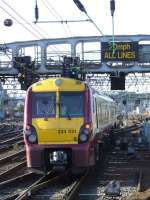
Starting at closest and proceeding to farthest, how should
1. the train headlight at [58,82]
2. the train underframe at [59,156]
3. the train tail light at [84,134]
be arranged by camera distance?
the train underframe at [59,156], the train tail light at [84,134], the train headlight at [58,82]

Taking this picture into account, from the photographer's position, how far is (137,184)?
15289mm

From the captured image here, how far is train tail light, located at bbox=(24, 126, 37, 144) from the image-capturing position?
16.0 meters

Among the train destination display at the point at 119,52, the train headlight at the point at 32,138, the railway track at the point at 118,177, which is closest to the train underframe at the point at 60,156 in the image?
the train headlight at the point at 32,138

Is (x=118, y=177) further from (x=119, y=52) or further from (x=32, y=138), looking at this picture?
(x=119, y=52)

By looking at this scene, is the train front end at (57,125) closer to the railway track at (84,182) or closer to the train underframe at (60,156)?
the train underframe at (60,156)

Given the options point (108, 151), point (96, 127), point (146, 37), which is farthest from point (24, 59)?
point (96, 127)

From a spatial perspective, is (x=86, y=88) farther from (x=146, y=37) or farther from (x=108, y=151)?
(x=146, y=37)

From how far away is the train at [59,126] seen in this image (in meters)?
15.9

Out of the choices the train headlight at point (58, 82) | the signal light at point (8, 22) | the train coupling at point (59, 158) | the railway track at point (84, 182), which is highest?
the signal light at point (8, 22)

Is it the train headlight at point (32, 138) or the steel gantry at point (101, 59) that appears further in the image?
the steel gantry at point (101, 59)

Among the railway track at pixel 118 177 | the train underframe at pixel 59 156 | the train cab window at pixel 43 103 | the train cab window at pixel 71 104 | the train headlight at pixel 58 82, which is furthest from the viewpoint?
the train headlight at pixel 58 82

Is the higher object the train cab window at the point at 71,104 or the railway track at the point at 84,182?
the train cab window at the point at 71,104

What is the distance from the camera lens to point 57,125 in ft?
52.7

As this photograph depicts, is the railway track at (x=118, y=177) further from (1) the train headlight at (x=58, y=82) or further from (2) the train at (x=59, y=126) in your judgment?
(1) the train headlight at (x=58, y=82)
